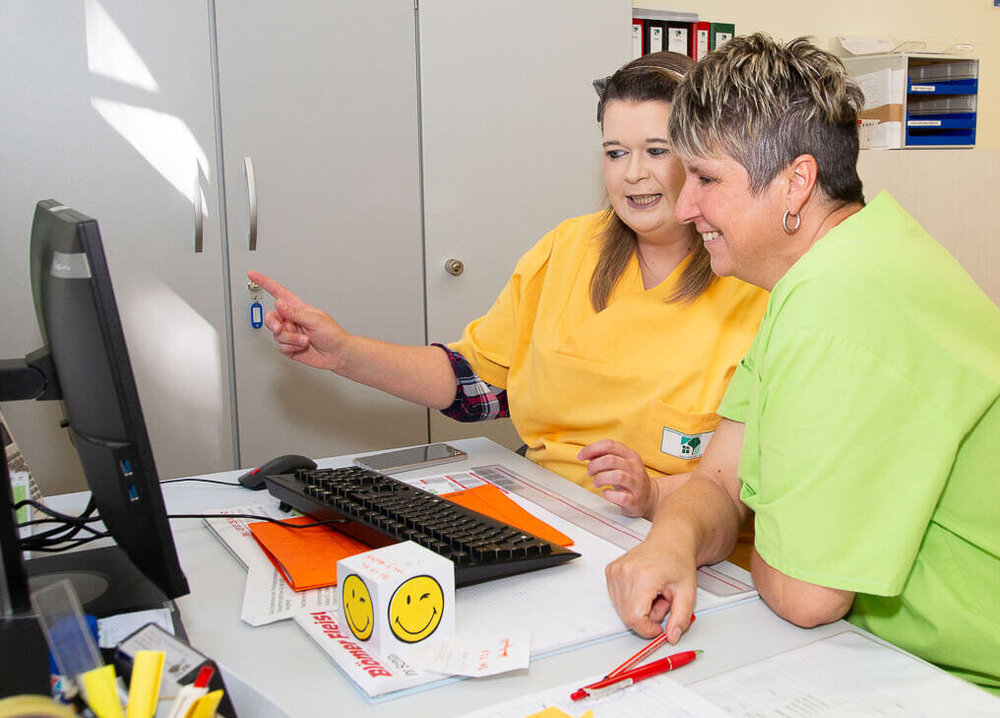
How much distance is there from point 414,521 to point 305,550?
0.14 metres

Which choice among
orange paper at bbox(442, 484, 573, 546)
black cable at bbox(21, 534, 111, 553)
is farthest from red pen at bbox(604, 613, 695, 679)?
black cable at bbox(21, 534, 111, 553)

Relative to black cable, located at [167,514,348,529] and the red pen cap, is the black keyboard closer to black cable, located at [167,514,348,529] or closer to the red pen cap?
black cable, located at [167,514,348,529]

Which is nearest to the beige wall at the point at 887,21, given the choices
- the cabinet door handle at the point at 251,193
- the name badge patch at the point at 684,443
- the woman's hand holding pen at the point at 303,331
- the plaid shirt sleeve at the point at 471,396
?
the cabinet door handle at the point at 251,193

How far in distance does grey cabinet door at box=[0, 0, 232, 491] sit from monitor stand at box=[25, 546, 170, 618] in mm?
999

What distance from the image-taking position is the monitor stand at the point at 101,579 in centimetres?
90

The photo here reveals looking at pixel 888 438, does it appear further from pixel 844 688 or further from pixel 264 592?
pixel 264 592

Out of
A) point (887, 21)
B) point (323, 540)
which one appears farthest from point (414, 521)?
point (887, 21)

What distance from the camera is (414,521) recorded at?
1067mm

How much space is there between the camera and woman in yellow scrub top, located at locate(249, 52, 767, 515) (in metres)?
1.45

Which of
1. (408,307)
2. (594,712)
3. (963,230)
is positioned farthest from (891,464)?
(963,230)

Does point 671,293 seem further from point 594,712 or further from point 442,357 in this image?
point 594,712

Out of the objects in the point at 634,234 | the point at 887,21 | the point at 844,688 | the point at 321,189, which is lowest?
the point at 844,688

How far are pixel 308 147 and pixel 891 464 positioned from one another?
1.77 m

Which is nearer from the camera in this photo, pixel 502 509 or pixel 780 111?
pixel 780 111
